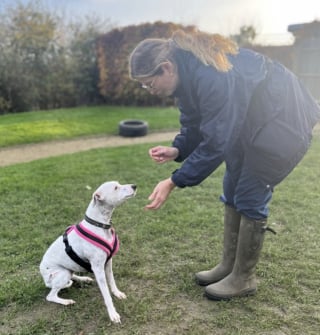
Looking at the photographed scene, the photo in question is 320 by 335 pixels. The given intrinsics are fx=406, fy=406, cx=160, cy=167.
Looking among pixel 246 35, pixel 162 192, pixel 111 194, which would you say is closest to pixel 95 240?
pixel 111 194

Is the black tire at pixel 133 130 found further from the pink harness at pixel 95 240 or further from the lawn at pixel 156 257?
the pink harness at pixel 95 240

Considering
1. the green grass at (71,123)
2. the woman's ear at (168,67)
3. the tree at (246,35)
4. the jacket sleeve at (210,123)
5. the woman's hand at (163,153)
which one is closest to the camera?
the jacket sleeve at (210,123)

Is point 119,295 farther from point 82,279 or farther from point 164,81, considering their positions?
point 164,81

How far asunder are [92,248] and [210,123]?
1.26 m

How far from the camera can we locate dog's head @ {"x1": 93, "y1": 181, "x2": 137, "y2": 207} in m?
2.90

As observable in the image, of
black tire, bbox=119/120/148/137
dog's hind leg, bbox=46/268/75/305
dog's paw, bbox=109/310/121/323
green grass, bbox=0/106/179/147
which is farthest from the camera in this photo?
black tire, bbox=119/120/148/137

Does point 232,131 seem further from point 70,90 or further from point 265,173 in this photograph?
point 70,90

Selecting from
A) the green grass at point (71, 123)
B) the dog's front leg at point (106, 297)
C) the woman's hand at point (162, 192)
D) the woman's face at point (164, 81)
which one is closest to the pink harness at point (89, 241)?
the dog's front leg at point (106, 297)

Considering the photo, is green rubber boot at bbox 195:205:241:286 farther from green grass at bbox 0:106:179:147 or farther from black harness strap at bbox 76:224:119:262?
green grass at bbox 0:106:179:147

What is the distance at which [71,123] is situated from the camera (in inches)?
410

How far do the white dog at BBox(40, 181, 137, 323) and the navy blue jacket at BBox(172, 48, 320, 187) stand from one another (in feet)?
2.03

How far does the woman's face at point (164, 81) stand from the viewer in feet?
8.20

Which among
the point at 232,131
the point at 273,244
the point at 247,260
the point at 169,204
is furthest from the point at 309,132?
the point at 169,204

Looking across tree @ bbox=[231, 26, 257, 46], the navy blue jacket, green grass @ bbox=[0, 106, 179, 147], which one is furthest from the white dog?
tree @ bbox=[231, 26, 257, 46]
